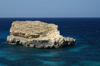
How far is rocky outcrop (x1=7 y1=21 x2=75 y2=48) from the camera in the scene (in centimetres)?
5853

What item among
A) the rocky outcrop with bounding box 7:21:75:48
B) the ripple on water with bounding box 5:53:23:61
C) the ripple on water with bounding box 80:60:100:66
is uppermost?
the rocky outcrop with bounding box 7:21:75:48

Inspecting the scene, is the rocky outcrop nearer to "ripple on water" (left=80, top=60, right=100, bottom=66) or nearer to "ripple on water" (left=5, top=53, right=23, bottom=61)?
"ripple on water" (left=5, top=53, right=23, bottom=61)

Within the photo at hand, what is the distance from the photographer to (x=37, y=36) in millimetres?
63156

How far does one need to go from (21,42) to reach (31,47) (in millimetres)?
5681

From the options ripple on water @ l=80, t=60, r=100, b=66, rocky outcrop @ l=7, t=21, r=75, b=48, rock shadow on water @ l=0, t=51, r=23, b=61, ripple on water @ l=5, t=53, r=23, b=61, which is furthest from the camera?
rocky outcrop @ l=7, t=21, r=75, b=48

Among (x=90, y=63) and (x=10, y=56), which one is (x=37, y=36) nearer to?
(x=10, y=56)

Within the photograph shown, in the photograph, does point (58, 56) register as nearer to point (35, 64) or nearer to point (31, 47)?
point (35, 64)

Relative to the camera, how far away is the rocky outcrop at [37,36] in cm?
5853

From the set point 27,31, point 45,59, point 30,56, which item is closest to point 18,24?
point 27,31

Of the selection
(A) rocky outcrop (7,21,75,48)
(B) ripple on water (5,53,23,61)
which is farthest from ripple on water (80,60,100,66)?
(B) ripple on water (5,53,23,61)

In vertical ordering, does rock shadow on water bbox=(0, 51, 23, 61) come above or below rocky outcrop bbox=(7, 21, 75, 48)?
below

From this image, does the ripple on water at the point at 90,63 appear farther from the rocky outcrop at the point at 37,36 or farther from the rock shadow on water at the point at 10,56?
the rock shadow on water at the point at 10,56

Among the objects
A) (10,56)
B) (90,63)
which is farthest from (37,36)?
(90,63)

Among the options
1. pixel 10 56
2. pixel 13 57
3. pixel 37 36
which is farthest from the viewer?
pixel 37 36
